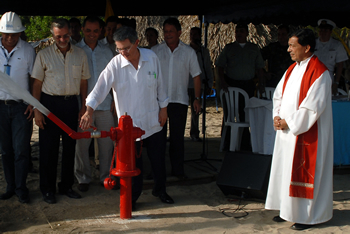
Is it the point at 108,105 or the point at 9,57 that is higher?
the point at 9,57

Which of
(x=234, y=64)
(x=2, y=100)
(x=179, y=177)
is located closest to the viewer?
(x=2, y=100)

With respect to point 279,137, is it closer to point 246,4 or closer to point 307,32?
point 307,32

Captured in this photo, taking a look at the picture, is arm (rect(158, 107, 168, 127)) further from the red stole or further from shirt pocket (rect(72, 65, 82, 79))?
the red stole

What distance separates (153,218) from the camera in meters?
4.14

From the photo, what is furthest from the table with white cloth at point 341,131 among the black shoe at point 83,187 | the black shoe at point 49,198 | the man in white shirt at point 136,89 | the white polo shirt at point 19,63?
the white polo shirt at point 19,63

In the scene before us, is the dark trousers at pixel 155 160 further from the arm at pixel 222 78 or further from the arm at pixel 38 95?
the arm at pixel 222 78

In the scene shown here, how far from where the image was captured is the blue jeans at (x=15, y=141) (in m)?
4.46

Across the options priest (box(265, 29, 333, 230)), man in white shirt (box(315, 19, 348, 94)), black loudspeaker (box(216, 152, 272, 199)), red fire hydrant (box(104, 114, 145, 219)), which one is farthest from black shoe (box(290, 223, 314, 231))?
man in white shirt (box(315, 19, 348, 94))

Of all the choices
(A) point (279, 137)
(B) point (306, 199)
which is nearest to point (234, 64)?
(A) point (279, 137)

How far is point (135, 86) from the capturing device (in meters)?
4.15

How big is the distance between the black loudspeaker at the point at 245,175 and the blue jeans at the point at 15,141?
2.36 m

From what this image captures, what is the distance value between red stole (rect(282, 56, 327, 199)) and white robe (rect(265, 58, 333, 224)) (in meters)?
0.05

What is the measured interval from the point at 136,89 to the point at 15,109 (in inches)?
58.3

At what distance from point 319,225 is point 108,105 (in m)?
2.87
